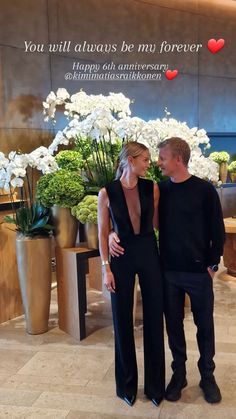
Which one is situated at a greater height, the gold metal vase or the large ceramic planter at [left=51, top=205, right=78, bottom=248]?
the gold metal vase

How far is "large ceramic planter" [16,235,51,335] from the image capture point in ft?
10.8

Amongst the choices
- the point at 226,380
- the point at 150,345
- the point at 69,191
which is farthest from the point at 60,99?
the point at 226,380

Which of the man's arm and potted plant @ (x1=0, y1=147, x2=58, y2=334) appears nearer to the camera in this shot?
the man's arm

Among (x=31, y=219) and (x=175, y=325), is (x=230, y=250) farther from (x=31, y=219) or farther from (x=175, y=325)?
(x=175, y=325)

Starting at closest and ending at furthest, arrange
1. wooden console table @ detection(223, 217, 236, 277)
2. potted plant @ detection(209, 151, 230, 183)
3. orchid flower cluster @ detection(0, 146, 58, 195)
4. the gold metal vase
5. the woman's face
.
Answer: the woman's face
orchid flower cluster @ detection(0, 146, 58, 195)
wooden console table @ detection(223, 217, 236, 277)
potted plant @ detection(209, 151, 230, 183)
the gold metal vase

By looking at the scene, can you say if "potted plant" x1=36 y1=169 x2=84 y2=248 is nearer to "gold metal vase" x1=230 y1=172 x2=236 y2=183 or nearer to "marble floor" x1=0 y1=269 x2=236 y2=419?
"marble floor" x1=0 y1=269 x2=236 y2=419

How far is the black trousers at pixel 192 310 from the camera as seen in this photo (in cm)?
227

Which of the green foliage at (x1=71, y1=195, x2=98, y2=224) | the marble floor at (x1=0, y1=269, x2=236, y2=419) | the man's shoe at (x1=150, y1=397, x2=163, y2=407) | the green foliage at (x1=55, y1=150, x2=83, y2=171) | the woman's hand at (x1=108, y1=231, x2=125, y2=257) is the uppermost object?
the green foliage at (x1=55, y1=150, x2=83, y2=171)

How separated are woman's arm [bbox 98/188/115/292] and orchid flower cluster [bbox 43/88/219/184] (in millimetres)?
843

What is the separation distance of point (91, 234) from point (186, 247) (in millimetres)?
1152

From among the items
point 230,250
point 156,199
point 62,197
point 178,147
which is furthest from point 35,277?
point 230,250

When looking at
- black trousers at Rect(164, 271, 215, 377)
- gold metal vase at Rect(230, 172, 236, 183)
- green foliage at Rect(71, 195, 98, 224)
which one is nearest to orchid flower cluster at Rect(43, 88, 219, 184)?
green foliage at Rect(71, 195, 98, 224)

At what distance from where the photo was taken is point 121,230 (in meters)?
2.19

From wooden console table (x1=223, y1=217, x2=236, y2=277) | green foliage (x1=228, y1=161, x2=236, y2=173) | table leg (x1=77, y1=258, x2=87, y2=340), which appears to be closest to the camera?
table leg (x1=77, y1=258, x2=87, y2=340)
